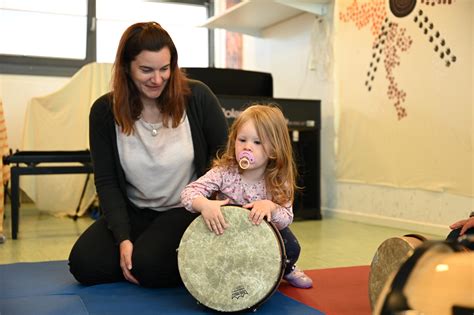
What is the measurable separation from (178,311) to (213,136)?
70 cm

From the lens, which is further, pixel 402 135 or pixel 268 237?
pixel 402 135

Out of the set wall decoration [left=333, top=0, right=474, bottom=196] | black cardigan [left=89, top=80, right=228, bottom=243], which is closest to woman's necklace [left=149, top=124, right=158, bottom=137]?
black cardigan [left=89, top=80, right=228, bottom=243]

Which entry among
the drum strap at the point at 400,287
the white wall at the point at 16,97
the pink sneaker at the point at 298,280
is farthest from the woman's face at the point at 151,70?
the white wall at the point at 16,97

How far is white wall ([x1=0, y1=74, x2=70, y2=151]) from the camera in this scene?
509 centimetres

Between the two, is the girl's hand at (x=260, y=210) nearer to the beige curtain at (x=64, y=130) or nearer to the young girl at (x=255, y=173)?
the young girl at (x=255, y=173)

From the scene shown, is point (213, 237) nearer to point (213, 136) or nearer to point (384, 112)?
point (213, 136)

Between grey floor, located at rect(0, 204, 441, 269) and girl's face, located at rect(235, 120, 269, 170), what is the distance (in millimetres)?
797

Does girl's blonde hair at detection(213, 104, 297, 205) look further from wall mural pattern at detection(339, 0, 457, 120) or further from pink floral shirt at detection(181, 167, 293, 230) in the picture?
wall mural pattern at detection(339, 0, 457, 120)

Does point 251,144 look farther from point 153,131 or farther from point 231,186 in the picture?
point 153,131

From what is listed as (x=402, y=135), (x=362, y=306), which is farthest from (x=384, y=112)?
(x=362, y=306)

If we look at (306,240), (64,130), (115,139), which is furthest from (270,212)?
(64,130)

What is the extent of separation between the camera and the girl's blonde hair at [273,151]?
1.83 metres

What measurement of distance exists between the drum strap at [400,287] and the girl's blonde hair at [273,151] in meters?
1.02

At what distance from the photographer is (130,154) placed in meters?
2.12
